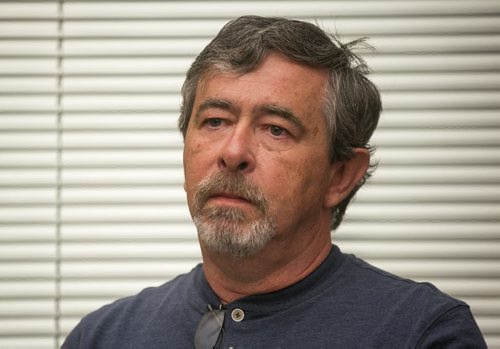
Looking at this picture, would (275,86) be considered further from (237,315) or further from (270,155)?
(237,315)

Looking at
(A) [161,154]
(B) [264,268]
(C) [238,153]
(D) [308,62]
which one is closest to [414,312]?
(B) [264,268]

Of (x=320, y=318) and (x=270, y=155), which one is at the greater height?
(x=270, y=155)

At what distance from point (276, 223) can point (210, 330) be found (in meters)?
0.37

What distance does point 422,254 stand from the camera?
8.97 ft

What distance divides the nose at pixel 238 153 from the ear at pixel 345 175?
1.11 ft

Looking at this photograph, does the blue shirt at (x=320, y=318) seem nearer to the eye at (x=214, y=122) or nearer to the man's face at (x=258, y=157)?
the man's face at (x=258, y=157)

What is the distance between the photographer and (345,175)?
2055mm

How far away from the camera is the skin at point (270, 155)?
1.79m

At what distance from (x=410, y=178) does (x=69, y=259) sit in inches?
61.0

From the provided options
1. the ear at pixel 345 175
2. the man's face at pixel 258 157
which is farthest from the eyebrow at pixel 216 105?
the ear at pixel 345 175

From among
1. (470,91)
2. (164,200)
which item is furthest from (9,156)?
(470,91)

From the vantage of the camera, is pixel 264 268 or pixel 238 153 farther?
pixel 264 268

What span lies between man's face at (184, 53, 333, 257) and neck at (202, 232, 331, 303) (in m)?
0.04

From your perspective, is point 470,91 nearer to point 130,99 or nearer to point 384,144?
point 384,144
